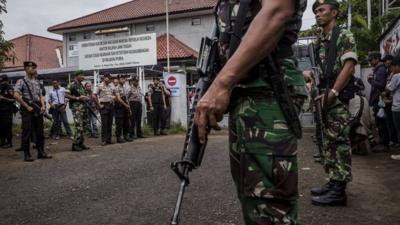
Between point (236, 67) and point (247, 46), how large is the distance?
89mm

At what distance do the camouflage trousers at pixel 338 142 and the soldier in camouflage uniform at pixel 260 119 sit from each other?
2.35 meters

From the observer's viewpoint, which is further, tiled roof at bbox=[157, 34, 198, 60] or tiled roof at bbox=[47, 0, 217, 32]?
tiled roof at bbox=[47, 0, 217, 32]

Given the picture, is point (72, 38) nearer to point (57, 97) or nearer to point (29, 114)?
point (57, 97)

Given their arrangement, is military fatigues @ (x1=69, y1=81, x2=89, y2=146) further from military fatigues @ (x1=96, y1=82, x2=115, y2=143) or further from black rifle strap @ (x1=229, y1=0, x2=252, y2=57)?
black rifle strap @ (x1=229, y1=0, x2=252, y2=57)

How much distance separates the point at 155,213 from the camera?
385 cm

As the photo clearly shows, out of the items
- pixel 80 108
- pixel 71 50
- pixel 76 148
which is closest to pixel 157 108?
pixel 80 108

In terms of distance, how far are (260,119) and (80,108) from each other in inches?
334

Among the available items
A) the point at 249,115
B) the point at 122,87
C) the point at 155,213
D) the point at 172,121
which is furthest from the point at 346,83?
the point at 172,121

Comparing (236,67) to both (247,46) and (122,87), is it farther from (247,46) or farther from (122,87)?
(122,87)

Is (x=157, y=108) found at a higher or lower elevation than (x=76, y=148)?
higher

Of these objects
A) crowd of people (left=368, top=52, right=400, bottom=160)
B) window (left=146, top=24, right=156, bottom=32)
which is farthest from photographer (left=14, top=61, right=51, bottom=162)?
window (left=146, top=24, right=156, bottom=32)

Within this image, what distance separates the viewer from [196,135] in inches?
62.9

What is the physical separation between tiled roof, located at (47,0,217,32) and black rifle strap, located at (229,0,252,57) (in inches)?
1015

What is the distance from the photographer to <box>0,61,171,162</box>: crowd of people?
7703 millimetres
